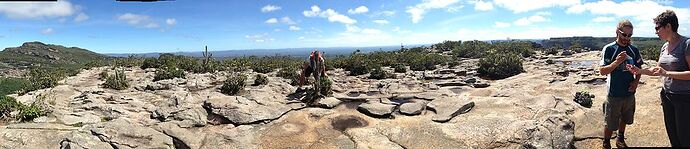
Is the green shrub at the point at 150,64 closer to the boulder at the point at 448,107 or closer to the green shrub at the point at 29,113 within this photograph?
the green shrub at the point at 29,113

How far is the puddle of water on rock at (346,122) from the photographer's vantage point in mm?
9921

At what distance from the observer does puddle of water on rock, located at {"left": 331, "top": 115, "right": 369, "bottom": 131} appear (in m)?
9.92

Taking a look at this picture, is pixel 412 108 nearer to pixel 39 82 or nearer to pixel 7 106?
pixel 7 106

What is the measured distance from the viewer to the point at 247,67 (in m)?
24.5

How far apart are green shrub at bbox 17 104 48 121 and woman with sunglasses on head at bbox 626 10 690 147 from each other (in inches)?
450

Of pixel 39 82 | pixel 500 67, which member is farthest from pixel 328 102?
pixel 500 67

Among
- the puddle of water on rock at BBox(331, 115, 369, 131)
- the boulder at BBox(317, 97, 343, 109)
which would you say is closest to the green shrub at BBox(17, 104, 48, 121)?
the boulder at BBox(317, 97, 343, 109)

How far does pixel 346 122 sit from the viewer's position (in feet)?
33.5

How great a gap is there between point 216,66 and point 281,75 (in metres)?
5.22

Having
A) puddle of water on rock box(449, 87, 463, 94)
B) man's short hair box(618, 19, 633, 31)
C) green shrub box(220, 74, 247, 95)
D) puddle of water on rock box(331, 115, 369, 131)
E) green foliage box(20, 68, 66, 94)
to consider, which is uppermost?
man's short hair box(618, 19, 633, 31)

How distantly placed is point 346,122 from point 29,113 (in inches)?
276

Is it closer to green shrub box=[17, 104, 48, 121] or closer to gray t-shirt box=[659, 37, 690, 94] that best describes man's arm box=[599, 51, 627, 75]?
gray t-shirt box=[659, 37, 690, 94]

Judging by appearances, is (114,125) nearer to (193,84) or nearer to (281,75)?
(193,84)

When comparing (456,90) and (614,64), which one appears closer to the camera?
(614,64)
